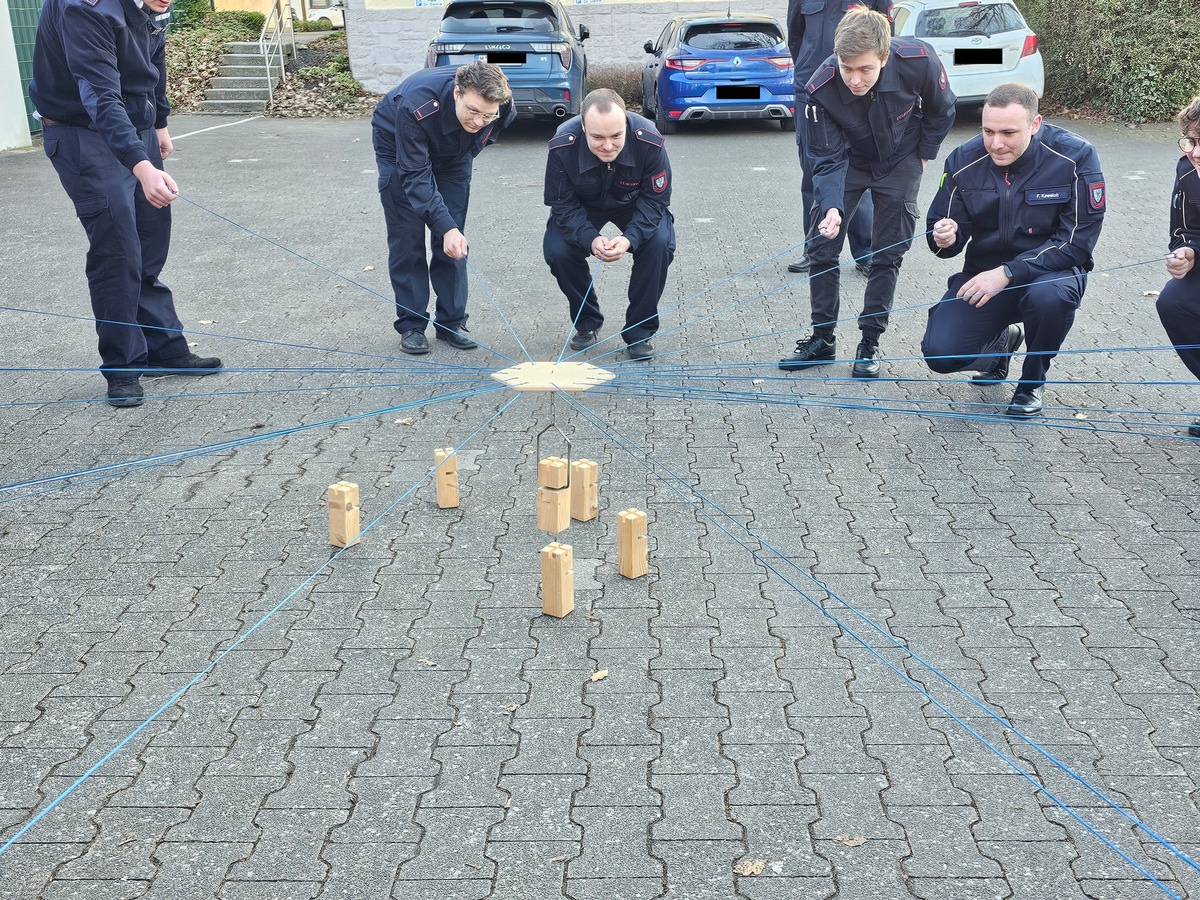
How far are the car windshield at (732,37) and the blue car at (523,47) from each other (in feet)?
5.05

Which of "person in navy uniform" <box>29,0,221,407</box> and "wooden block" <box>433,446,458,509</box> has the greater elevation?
"person in navy uniform" <box>29,0,221,407</box>

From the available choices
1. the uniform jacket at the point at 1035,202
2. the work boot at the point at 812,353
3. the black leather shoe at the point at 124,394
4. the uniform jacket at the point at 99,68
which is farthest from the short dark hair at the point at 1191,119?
the black leather shoe at the point at 124,394

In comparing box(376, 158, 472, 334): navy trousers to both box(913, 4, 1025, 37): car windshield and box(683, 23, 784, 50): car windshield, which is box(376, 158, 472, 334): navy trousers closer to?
box(683, 23, 784, 50): car windshield

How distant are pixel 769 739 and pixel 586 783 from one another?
21.4 inches

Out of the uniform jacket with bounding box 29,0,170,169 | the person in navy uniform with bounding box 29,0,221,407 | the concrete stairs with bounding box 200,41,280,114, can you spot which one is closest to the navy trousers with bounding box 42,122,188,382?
the person in navy uniform with bounding box 29,0,221,407

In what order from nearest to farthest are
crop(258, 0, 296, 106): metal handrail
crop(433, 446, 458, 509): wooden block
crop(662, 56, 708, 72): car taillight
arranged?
crop(433, 446, 458, 509): wooden block < crop(662, 56, 708, 72): car taillight < crop(258, 0, 296, 106): metal handrail

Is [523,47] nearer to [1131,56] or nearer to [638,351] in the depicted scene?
[1131,56]

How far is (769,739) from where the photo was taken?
320 cm

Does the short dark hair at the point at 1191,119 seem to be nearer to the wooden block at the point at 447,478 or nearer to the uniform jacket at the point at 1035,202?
the uniform jacket at the point at 1035,202

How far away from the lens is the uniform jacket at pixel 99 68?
5227 millimetres

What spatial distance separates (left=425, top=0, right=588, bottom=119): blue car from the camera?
1344cm

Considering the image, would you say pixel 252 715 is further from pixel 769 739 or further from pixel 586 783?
pixel 769 739

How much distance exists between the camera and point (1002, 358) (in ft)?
19.5

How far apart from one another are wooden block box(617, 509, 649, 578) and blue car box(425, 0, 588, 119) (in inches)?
408
